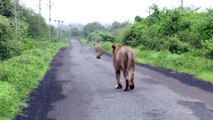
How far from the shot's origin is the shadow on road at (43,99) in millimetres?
10812

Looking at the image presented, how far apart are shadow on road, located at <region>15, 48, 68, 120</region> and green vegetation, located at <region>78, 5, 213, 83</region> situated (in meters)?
6.31

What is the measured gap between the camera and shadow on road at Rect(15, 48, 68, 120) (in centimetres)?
1081

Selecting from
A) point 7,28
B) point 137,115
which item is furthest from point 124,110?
point 7,28

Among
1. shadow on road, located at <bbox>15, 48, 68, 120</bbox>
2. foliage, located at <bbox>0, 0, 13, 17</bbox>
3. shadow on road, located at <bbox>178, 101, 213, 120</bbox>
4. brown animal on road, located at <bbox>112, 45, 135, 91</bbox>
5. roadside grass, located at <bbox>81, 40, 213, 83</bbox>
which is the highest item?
foliage, located at <bbox>0, 0, 13, 17</bbox>

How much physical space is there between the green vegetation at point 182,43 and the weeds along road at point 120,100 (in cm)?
286

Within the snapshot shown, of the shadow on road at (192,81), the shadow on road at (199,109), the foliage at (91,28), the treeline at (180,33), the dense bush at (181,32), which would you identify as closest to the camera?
the shadow on road at (199,109)

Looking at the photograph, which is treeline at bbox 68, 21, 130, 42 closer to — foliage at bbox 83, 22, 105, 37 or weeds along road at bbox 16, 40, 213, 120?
foliage at bbox 83, 22, 105, 37

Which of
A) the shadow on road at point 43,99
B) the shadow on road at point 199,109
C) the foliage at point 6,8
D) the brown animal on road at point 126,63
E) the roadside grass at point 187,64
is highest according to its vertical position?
the foliage at point 6,8

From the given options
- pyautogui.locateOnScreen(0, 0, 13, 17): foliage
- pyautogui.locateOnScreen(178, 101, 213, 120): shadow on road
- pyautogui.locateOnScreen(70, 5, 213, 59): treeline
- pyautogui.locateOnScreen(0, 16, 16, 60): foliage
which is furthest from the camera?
pyautogui.locateOnScreen(0, 0, 13, 17): foliage

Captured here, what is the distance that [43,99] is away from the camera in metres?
13.3

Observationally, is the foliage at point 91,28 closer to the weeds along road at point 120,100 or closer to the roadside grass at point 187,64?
the roadside grass at point 187,64

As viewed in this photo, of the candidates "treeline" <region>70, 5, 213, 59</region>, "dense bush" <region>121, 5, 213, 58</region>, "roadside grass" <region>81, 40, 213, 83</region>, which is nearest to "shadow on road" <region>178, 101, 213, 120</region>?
"roadside grass" <region>81, 40, 213, 83</region>

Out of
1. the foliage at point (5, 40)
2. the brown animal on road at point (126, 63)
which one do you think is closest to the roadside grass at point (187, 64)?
the brown animal on road at point (126, 63)

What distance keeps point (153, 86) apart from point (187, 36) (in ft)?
46.7
